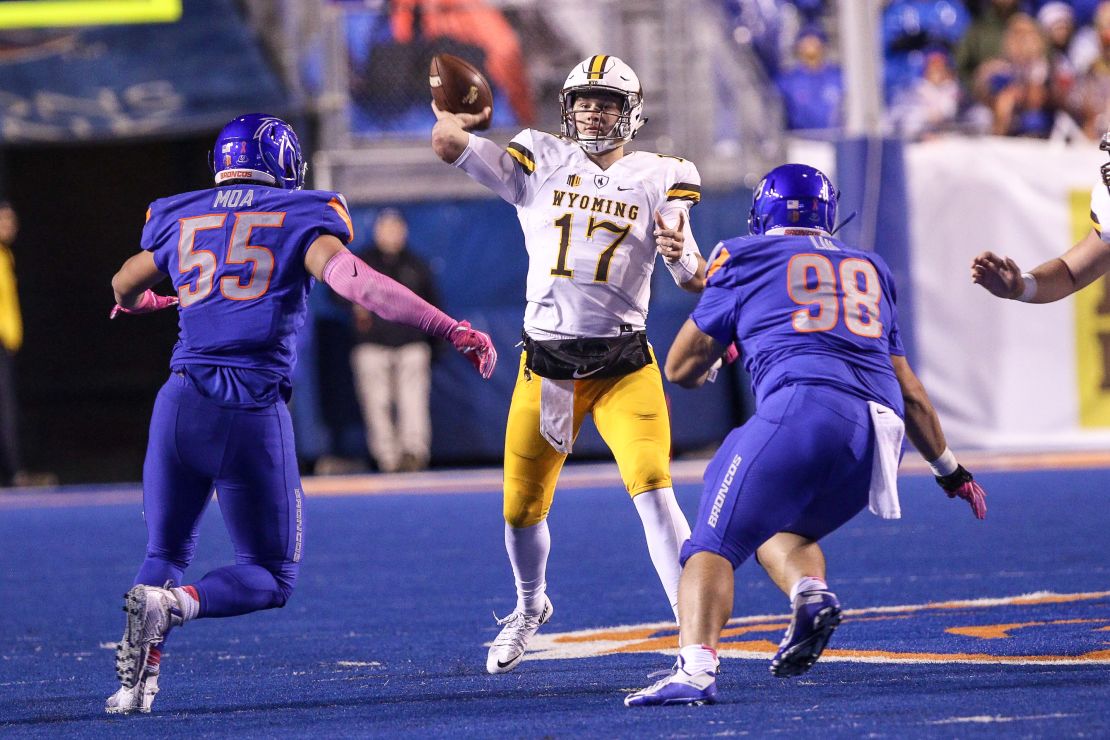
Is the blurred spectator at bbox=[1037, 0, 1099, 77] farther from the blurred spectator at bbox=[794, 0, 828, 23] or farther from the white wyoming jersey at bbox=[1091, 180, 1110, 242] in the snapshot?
the white wyoming jersey at bbox=[1091, 180, 1110, 242]

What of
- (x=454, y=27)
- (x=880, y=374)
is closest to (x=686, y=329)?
(x=880, y=374)

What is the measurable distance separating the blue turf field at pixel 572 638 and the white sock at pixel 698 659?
11cm

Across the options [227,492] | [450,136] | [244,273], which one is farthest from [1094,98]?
[227,492]

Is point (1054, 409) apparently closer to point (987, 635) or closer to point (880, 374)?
point (987, 635)

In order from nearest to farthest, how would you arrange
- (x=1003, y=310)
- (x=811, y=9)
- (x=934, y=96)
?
(x=1003, y=310) → (x=934, y=96) → (x=811, y=9)

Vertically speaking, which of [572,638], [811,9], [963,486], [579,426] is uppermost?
[811,9]

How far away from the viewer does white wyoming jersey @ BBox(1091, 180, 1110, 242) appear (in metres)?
5.52

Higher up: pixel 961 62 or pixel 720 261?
pixel 961 62

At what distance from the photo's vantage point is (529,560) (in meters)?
5.47

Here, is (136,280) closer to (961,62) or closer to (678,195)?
(678,195)

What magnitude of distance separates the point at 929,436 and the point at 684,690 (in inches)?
42.9

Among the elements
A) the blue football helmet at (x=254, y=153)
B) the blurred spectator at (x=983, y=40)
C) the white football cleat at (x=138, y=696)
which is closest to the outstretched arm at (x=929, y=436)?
the blue football helmet at (x=254, y=153)

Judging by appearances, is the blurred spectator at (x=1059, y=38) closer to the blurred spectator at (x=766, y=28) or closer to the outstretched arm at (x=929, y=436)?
the blurred spectator at (x=766, y=28)

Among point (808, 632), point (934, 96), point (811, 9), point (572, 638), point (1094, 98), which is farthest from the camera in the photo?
point (811, 9)
